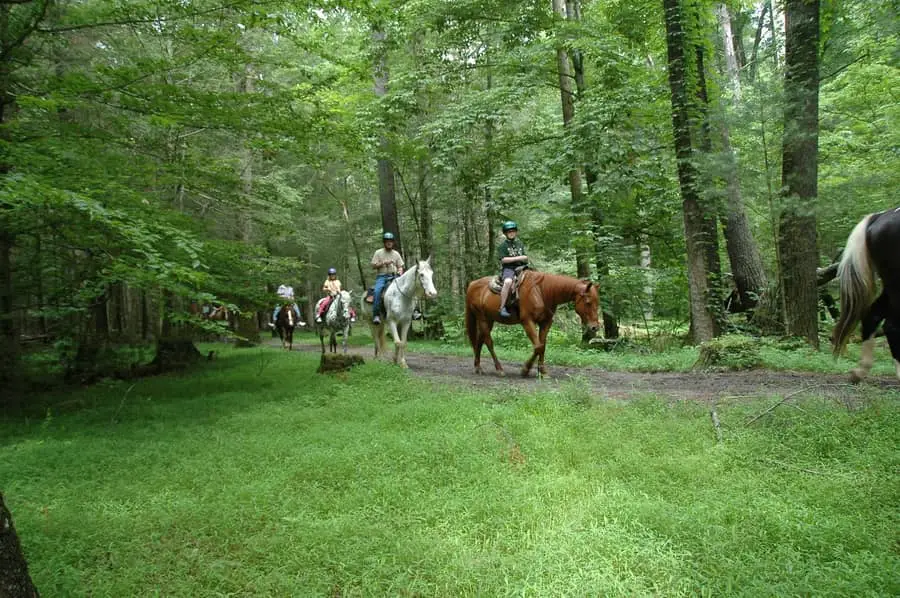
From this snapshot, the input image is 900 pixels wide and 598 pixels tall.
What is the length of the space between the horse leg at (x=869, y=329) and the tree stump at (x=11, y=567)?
7.56 m

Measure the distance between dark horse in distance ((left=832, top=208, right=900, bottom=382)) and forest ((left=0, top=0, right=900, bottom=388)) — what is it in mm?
3315

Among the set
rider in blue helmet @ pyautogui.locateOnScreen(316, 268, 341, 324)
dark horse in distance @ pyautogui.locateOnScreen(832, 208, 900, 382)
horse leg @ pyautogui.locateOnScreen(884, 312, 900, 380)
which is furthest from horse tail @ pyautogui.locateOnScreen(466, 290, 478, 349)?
horse leg @ pyautogui.locateOnScreen(884, 312, 900, 380)

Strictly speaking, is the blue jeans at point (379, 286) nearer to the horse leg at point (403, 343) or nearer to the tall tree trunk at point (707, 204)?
the horse leg at point (403, 343)

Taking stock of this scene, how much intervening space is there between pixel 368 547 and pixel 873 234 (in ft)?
19.2

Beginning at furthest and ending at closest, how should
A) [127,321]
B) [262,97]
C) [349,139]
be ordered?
[127,321] → [349,139] → [262,97]

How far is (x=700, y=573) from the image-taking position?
2879mm

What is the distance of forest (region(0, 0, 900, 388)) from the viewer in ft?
21.4

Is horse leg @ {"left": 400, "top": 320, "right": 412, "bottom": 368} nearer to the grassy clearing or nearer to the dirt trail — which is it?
the dirt trail

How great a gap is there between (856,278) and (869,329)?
71 cm

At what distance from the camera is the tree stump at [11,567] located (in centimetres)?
245

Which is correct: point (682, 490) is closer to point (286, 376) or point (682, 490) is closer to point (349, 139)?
point (349, 139)

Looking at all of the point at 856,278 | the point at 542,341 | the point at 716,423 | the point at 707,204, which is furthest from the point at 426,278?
the point at 856,278

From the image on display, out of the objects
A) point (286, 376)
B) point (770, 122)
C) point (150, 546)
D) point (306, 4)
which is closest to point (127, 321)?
point (286, 376)

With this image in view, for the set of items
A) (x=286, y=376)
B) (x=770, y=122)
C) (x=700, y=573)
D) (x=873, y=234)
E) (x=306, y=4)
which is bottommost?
(x=700, y=573)
